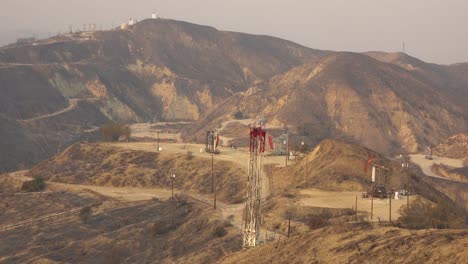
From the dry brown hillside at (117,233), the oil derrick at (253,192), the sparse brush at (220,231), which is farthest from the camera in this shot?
the dry brown hillside at (117,233)

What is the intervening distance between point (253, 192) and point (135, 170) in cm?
6067

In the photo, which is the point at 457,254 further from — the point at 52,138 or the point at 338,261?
the point at 52,138

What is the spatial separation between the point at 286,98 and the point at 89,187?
9326 cm

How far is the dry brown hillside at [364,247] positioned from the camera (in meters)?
31.7

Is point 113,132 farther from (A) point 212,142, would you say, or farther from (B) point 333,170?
(B) point 333,170

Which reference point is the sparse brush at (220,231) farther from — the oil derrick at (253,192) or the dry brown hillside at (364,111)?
the dry brown hillside at (364,111)

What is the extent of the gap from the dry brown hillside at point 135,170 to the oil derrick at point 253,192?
38.2 metres

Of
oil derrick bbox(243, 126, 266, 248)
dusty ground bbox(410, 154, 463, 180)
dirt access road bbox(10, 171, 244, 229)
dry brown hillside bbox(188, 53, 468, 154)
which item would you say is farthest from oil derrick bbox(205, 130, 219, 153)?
oil derrick bbox(243, 126, 266, 248)

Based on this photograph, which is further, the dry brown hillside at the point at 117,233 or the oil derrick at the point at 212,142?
the oil derrick at the point at 212,142

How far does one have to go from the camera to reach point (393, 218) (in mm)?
61219

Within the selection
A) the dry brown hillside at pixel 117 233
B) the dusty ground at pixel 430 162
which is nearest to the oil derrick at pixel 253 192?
the dry brown hillside at pixel 117 233

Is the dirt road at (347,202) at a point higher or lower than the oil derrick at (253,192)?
lower

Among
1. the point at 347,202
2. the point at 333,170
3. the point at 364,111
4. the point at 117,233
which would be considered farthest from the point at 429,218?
the point at 364,111

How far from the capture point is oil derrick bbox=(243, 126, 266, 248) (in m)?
48.2
